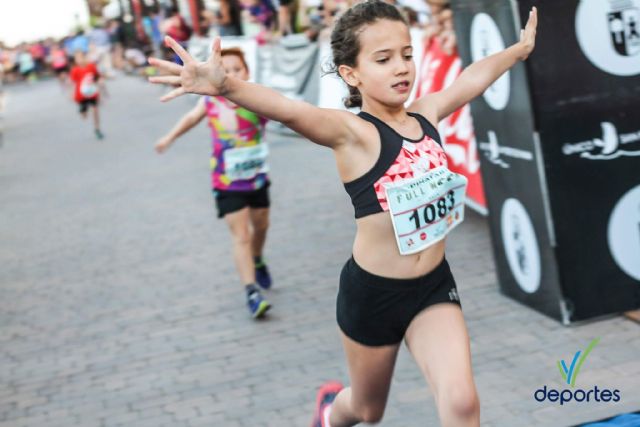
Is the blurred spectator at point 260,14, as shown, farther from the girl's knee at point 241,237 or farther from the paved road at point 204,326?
the girl's knee at point 241,237

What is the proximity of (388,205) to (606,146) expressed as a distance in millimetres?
2286

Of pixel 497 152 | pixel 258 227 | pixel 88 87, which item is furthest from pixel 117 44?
pixel 497 152

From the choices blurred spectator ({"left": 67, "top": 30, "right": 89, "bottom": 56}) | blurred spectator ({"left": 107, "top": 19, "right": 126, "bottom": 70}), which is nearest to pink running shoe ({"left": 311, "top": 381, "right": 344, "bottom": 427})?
blurred spectator ({"left": 67, "top": 30, "right": 89, "bottom": 56})

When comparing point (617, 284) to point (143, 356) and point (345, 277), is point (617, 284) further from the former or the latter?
point (143, 356)

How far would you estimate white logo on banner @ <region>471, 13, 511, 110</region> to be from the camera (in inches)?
211

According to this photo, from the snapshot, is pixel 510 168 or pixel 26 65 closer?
pixel 510 168

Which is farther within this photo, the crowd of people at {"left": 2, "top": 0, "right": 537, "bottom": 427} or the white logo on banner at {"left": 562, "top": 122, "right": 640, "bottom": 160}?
the white logo on banner at {"left": 562, "top": 122, "right": 640, "bottom": 160}

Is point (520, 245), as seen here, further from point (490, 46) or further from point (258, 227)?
point (258, 227)

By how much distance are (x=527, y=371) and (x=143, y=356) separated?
2.44 m

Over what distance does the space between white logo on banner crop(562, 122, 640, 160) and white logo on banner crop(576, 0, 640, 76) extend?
12.7 inches

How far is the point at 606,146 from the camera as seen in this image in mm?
5184

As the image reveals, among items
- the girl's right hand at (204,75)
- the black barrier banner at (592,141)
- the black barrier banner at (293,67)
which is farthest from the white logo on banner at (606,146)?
the black barrier banner at (293,67)

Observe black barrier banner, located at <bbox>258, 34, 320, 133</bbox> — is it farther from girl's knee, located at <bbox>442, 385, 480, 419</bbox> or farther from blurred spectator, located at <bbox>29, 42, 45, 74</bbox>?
blurred spectator, located at <bbox>29, 42, 45, 74</bbox>

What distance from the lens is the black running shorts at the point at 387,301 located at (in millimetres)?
3400
